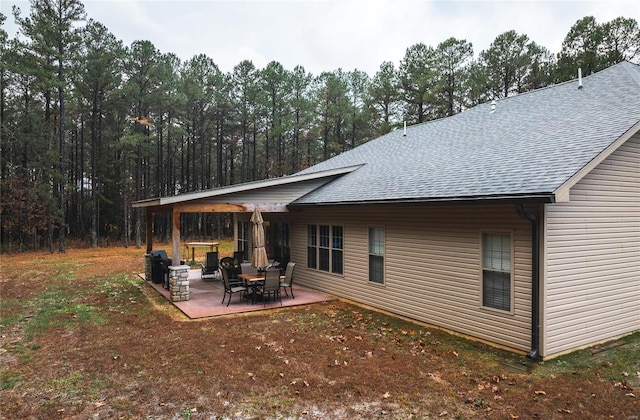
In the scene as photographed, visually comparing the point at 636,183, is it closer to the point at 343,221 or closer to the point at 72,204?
the point at 343,221

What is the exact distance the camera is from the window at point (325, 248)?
1052 centimetres

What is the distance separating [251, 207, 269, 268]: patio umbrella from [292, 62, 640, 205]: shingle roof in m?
1.81

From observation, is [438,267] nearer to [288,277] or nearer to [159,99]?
[288,277]

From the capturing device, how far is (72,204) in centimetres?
3186

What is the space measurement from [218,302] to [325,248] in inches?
131

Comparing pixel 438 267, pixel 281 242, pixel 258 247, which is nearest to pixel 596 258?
pixel 438 267

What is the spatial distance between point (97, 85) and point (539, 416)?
28893 mm

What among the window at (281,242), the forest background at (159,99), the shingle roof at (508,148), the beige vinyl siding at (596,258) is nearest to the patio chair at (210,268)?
the window at (281,242)

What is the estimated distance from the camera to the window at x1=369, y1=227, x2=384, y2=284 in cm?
905

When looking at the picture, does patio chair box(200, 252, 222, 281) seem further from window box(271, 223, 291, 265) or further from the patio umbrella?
the patio umbrella

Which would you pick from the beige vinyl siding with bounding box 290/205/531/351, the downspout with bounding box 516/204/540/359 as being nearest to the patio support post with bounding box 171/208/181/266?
the beige vinyl siding with bounding box 290/205/531/351

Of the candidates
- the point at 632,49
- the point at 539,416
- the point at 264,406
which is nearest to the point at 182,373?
the point at 264,406

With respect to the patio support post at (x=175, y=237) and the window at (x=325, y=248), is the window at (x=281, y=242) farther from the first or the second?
the patio support post at (x=175, y=237)

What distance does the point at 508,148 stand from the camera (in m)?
7.84
